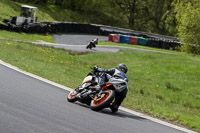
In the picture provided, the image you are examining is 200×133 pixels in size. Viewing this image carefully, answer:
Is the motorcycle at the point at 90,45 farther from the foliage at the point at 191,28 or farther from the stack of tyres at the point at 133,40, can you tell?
A: the stack of tyres at the point at 133,40

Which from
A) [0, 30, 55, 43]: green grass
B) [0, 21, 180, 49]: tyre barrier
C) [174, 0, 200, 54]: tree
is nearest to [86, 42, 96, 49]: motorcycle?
[0, 30, 55, 43]: green grass

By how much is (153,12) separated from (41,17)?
2934 cm

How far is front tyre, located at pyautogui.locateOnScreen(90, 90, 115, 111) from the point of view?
8.61 meters

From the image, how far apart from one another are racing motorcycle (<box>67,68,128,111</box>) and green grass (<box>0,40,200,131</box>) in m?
2.10

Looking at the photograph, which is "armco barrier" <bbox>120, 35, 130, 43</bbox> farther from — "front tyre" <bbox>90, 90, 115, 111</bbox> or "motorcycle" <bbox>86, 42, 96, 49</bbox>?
"front tyre" <bbox>90, 90, 115, 111</bbox>

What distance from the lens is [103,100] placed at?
8750 millimetres

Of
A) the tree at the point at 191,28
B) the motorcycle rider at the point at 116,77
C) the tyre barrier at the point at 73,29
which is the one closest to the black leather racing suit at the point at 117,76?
the motorcycle rider at the point at 116,77

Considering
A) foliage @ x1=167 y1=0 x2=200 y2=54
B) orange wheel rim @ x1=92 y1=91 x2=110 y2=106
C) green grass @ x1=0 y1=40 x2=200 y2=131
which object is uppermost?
foliage @ x1=167 y1=0 x2=200 y2=54

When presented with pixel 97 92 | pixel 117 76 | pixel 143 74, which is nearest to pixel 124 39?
pixel 143 74

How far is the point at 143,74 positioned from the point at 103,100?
14144 mm

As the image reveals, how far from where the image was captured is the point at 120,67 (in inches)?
371

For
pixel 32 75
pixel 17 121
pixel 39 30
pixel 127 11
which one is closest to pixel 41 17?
pixel 39 30

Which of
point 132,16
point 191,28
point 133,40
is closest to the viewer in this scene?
point 191,28

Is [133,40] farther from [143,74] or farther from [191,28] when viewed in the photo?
[143,74]
